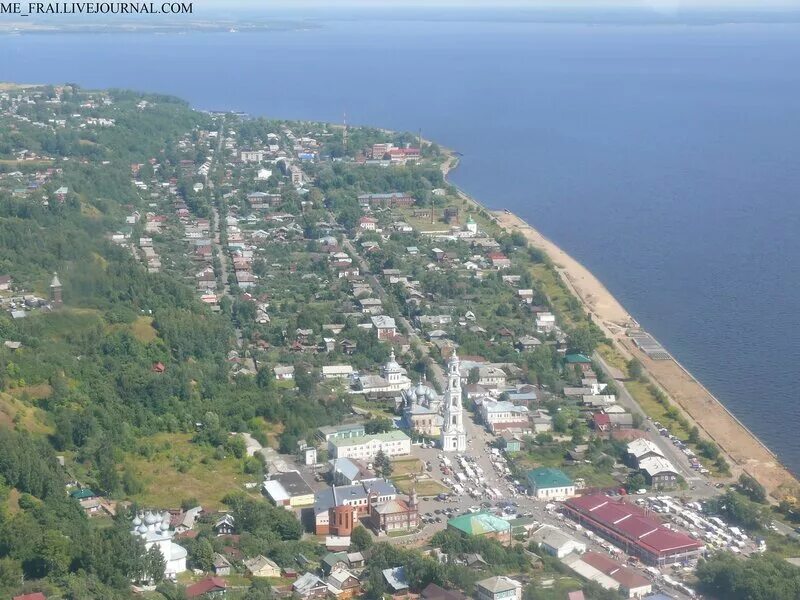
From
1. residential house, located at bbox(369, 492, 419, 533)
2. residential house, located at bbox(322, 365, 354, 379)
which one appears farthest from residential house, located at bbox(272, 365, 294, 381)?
residential house, located at bbox(369, 492, 419, 533)

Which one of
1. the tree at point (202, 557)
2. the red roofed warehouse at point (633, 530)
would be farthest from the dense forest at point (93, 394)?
the red roofed warehouse at point (633, 530)

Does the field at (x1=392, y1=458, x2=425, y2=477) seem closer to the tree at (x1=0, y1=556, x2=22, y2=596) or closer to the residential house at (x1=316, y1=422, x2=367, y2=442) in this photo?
the residential house at (x1=316, y1=422, x2=367, y2=442)

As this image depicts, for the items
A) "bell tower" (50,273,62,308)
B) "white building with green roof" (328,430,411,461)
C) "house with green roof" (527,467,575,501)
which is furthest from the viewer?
"bell tower" (50,273,62,308)

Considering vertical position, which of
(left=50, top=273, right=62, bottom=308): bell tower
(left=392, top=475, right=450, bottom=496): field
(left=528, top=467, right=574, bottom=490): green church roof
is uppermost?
(left=50, top=273, right=62, bottom=308): bell tower

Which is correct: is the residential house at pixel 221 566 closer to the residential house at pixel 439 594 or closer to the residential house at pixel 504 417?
the residential house at pixel 439 594

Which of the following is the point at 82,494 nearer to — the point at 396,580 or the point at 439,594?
the point at 396,580

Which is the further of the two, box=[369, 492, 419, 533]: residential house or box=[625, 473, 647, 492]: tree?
box=[625, 473, 647, 492]: tree

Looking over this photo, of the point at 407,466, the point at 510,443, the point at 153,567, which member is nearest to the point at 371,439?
the point at 407,466

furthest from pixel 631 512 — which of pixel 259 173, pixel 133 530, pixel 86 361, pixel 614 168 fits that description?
pixel 614 168
